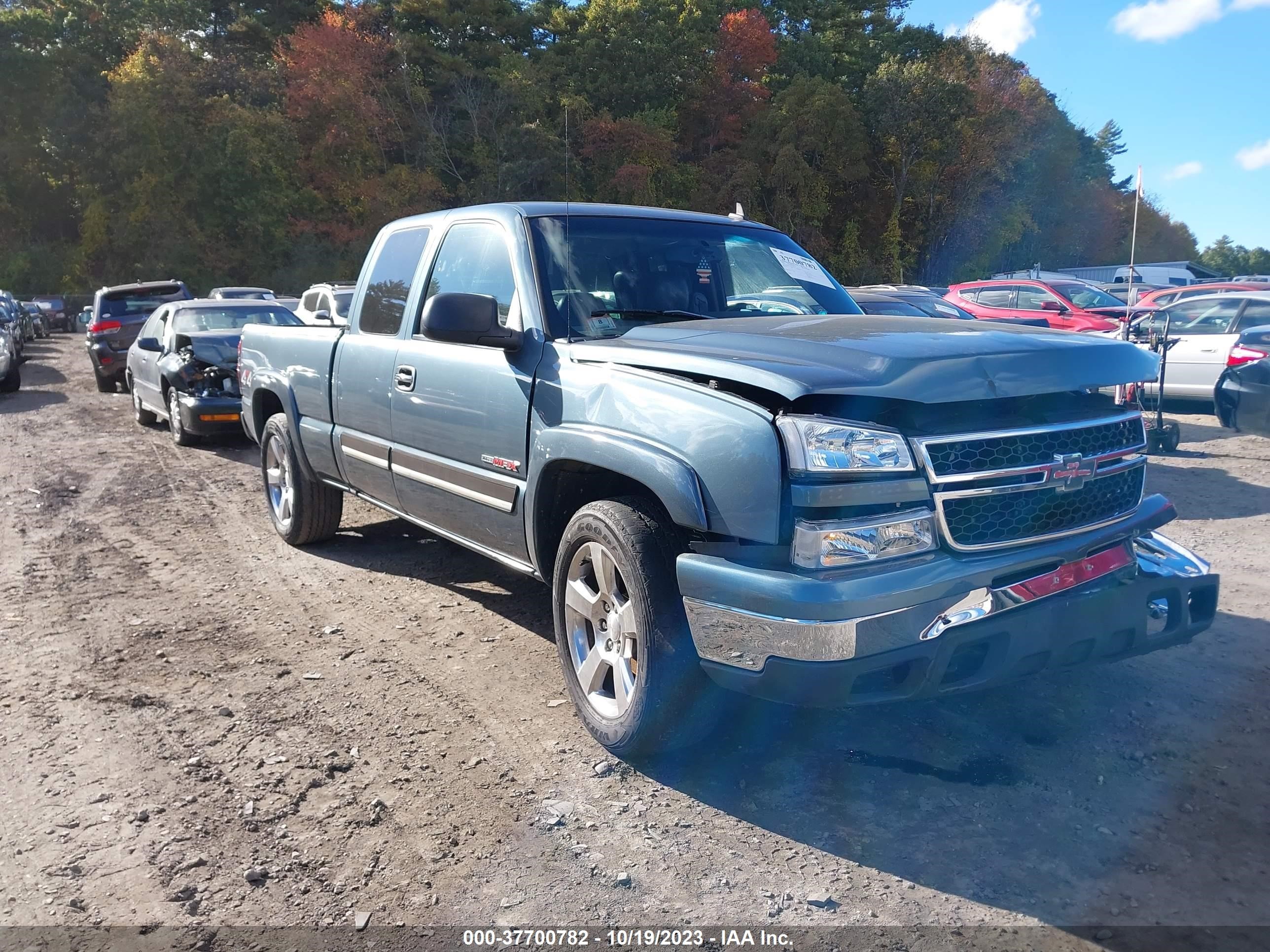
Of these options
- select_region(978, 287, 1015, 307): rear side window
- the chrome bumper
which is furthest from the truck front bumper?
select_region(978, 287, 1015, 307): rear side window

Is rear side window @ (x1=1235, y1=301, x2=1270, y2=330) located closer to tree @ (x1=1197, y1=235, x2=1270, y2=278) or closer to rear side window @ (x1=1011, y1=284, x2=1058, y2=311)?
rear side window @ (x1=1011, y1=284, x2=1058, y2=311)

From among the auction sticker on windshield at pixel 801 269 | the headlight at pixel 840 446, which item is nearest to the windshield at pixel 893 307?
the auction sticker on windshield at pixel 801 269

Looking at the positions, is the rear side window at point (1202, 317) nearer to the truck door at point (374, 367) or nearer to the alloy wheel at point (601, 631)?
the truck door at point (374, 367)

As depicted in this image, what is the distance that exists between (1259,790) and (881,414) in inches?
72.7

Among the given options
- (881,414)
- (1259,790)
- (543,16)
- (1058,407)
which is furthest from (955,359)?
(543,16)

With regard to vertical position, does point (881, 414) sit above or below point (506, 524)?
above

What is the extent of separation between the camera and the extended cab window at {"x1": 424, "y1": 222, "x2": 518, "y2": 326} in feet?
14.4

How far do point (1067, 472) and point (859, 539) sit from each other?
82 cm

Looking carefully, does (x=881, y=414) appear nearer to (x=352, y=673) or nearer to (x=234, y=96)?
(x=352, y=673)

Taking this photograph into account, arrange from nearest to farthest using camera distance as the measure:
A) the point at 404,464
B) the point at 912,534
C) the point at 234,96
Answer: the point at 912,534
the point at 404,464
the point at 234,96

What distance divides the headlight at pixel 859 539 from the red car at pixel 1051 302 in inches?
638

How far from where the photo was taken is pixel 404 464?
16.3 feet

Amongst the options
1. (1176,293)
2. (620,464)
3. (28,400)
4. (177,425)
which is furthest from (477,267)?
(1176,293)

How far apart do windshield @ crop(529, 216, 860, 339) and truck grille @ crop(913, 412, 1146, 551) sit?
1573mm
